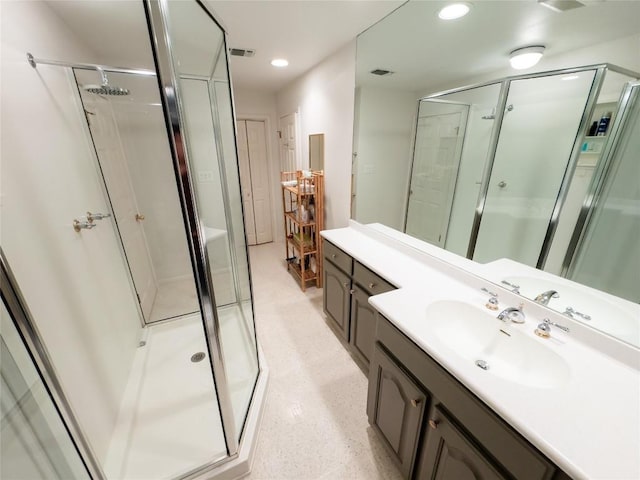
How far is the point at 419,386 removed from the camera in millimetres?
970

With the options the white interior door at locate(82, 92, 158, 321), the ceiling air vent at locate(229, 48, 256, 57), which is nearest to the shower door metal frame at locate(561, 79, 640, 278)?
the ceiling air vent at locate(229, 48, 256, 57)

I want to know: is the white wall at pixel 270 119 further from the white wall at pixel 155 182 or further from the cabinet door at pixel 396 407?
the cabinet door at pixel 396 407

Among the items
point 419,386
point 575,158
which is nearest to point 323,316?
point 419,386

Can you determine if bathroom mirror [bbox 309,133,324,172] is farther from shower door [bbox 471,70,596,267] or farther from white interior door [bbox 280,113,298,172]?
shower door [bbox 471,70,596,267]

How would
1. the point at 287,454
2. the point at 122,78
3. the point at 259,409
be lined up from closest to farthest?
the point at 287,454 < the point at 259,409 < the point at 122,78

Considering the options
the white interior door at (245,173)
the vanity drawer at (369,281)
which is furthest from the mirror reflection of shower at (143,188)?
the vanity drawer at (369,281)

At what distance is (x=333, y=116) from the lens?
7.57 ft

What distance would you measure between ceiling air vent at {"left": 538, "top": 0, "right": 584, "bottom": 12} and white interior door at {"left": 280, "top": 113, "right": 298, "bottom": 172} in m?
2.48

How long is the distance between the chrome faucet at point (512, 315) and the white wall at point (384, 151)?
0.89 metres

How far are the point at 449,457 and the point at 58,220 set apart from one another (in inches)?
77.1

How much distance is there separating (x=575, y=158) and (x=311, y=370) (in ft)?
6.16

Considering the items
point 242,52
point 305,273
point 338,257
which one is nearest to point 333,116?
point 242,52

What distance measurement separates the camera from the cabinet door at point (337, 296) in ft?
6.10

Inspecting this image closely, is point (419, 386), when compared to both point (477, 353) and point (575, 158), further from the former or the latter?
point (575, 158)
